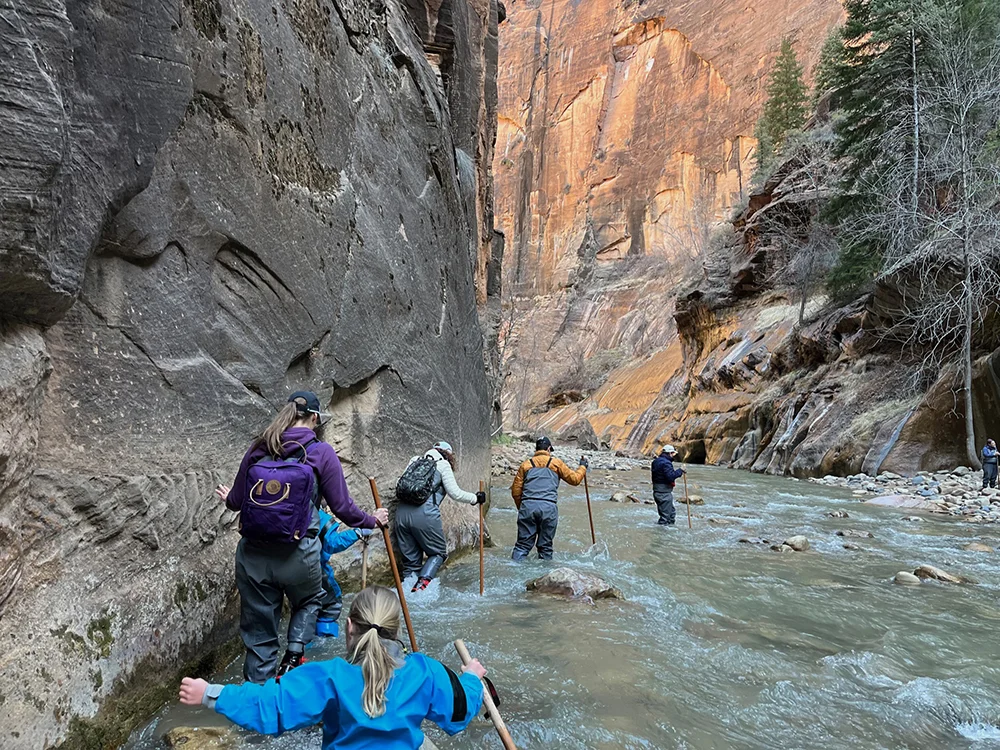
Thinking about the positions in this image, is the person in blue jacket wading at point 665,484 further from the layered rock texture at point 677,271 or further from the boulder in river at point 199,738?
the layered rock texture at point 677,271

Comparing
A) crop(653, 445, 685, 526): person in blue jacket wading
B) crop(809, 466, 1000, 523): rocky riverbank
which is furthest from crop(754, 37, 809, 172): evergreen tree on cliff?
crop(653, 445, 685, 526): person in blue jacket wading

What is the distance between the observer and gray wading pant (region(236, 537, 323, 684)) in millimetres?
3412

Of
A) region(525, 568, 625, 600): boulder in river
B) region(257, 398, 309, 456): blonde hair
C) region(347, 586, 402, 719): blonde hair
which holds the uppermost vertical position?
region(257, 398, 309, 456): blonde hair

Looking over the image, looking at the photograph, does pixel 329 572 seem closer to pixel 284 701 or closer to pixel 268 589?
pixel 268 589

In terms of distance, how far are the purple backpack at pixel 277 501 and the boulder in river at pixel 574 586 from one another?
3.05 m

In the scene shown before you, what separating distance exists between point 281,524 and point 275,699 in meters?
1.28

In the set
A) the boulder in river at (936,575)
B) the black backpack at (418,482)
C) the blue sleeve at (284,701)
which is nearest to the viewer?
the blue sleeve at (284,701)

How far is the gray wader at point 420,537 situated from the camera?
19.3 feet

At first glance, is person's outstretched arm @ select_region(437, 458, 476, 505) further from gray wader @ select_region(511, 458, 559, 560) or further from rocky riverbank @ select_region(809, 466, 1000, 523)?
rocky riverbank @ select_region(809, 466, 1000, 523)

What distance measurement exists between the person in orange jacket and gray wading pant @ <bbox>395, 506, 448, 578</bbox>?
164cm

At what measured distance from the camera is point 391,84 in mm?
6988

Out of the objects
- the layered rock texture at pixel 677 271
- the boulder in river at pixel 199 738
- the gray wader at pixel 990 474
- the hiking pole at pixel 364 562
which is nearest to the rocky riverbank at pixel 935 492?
the gray wader at pixel 990 474

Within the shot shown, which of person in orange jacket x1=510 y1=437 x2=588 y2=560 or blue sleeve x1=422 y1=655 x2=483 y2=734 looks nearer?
blue sleeve x1=422 y1=655 x2=483 y2=734

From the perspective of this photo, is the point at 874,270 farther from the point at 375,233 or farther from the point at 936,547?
the point at 375,233
